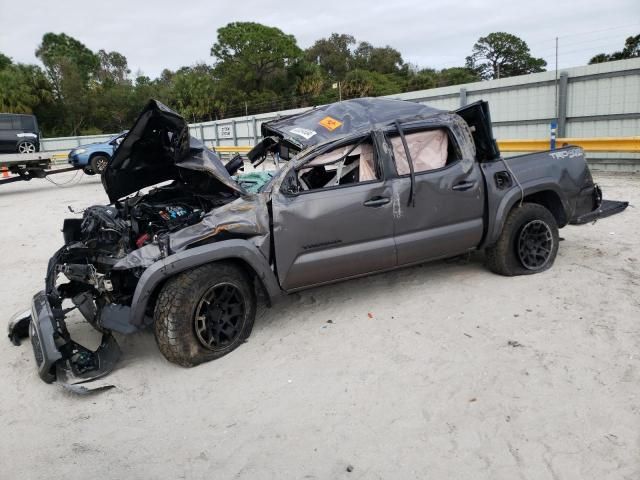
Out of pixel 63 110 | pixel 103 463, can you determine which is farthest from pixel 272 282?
pixel 63 110

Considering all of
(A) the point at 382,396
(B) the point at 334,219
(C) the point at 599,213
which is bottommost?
(A) the point at 382,396

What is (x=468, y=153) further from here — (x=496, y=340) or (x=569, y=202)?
(x=496, y=340)

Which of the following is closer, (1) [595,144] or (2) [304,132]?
(2) [304,132]

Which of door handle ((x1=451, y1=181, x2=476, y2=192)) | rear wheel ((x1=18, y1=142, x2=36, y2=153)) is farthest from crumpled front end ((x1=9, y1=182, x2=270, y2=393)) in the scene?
rear wheel ((x1=18, y1=142, x2=36, y2=153))

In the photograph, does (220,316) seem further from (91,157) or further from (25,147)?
(25,147)

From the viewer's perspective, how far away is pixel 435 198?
4.45m

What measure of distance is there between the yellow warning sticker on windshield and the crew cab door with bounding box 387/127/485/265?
47 centimetres

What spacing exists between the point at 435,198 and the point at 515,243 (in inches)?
45.0

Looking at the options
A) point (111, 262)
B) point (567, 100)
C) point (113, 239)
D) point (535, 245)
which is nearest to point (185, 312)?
point (111, 262)

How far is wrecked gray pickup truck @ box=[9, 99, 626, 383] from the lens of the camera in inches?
146

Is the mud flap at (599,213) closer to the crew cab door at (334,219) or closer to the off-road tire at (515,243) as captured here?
the off-road tire at (515,243)

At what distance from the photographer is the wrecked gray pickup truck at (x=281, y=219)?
371 centimetres

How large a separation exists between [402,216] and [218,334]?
6.04ft

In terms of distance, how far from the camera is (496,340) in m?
3.83
